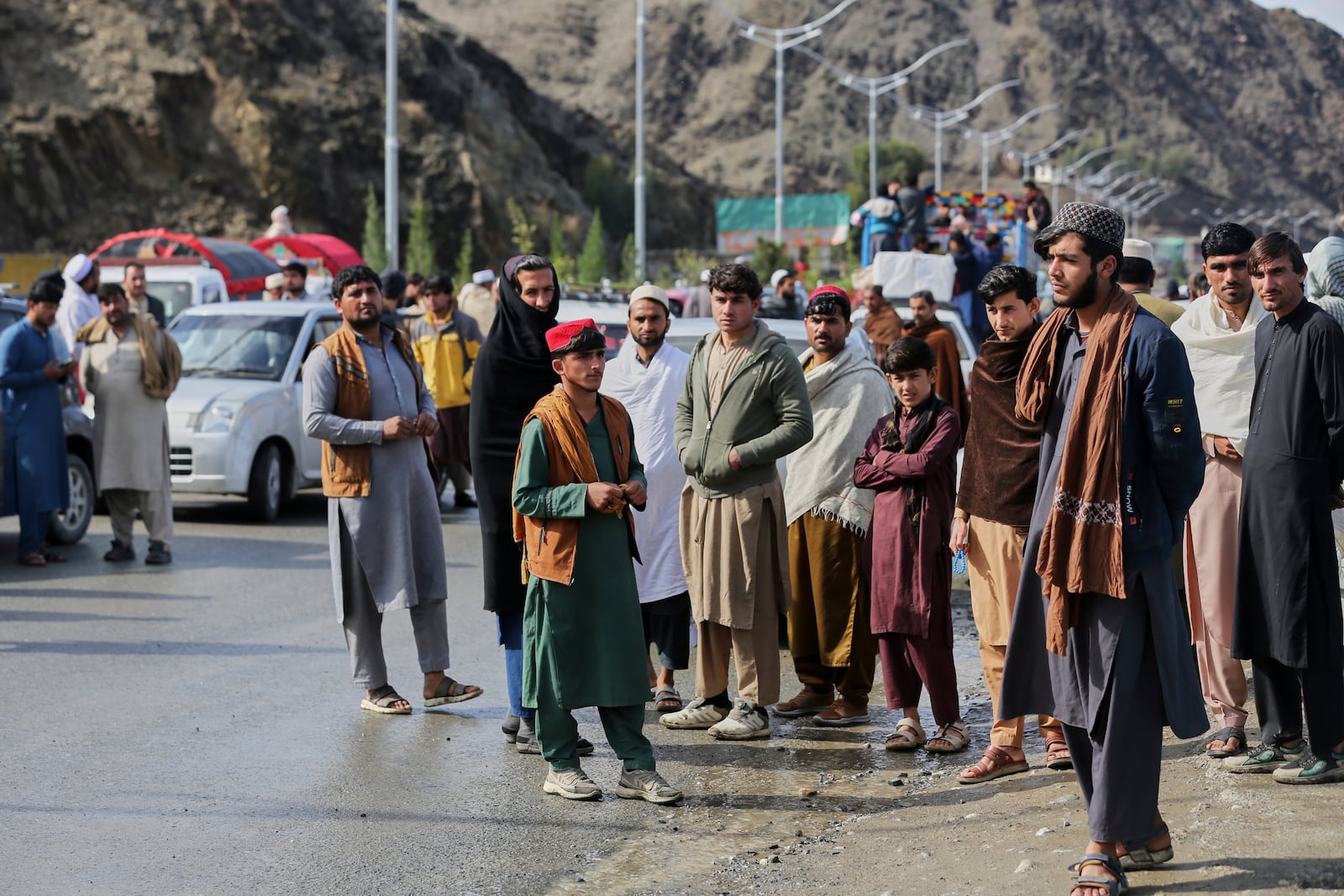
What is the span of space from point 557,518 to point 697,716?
177 cm

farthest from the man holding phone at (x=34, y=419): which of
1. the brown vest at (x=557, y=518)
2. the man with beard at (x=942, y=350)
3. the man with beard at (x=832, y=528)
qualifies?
the brown vest at (x=557, y=518)

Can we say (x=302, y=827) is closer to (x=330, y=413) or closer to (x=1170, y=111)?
(x=330, y=413)

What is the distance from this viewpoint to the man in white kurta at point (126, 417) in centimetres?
1222

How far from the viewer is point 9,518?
15109mm

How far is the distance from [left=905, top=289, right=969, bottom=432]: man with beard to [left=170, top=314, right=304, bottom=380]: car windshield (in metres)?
5.99

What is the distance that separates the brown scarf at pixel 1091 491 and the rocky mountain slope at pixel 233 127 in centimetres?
5636

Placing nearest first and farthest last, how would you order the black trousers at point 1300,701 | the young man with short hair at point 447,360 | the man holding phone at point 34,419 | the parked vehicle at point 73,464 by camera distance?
the black trousers at point 1300,701, the man holding phone at point 34,419, the parked vehicle at point 73,464, the young man with short hair at point 447,360

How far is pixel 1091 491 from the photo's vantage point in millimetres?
4824

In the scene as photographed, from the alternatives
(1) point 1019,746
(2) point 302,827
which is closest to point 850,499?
(1) point 1019,746

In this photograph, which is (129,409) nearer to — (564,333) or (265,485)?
(265,485)

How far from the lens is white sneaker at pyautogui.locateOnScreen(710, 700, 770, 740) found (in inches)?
294

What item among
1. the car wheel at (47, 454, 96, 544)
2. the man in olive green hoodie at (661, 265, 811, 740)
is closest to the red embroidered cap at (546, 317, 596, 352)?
the man in olive green hoodie at (661, 265, 811, 740)

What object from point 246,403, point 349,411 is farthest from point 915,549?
point 246,403

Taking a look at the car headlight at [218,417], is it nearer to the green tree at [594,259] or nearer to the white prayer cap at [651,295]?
the white prayer cap at [651,295]
